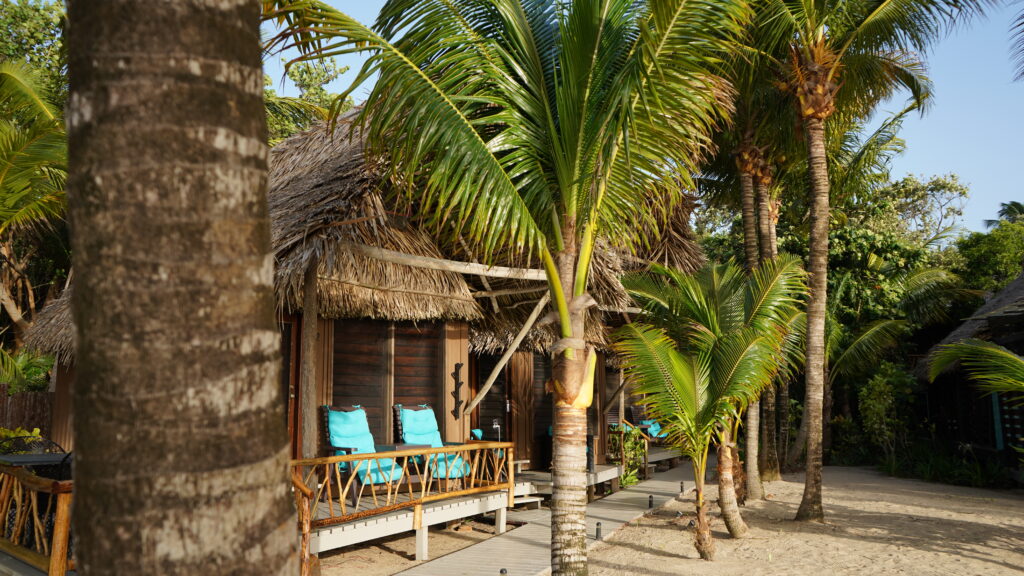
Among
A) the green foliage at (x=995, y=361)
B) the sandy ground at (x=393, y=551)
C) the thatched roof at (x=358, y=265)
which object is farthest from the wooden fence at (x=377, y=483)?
the green foliage at (x=995, y=361)

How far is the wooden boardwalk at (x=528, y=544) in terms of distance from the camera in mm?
6137

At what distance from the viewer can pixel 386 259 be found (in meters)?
7.02

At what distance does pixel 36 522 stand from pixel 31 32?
15059mm

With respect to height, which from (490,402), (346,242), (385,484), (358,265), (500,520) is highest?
(346,242)

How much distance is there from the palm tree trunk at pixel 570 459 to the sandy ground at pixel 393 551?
2.04 m

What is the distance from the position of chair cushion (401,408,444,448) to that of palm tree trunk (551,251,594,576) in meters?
3.88

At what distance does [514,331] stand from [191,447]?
9.22 meters

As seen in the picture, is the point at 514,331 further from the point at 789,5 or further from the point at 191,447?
the point at 191,447


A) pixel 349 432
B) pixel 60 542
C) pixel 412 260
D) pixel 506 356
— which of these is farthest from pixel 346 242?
pixel 60 542

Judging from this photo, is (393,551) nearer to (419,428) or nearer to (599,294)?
(419,428)

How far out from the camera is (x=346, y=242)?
688 cm

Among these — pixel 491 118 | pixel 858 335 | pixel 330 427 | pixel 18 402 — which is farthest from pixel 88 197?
pixel 858 335

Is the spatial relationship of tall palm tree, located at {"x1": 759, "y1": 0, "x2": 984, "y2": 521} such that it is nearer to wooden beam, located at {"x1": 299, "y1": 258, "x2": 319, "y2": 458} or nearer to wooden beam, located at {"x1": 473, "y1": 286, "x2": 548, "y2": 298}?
wooden beam, located at {"x1": 473, "y1": 286, "x2": 548, "y2": 298}

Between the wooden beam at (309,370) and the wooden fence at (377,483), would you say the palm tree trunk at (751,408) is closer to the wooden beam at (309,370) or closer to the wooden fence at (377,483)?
the wooden fence at (377,483)
